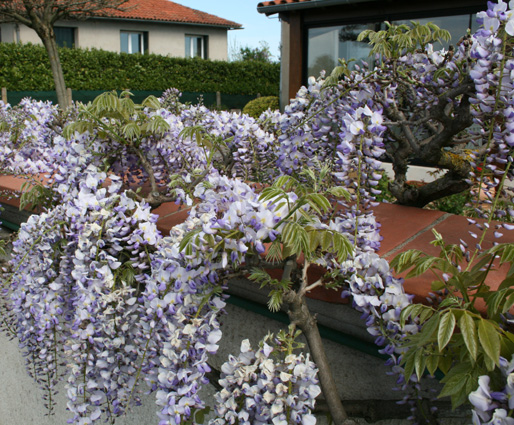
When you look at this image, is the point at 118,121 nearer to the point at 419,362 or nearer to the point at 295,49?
the point at 419,362

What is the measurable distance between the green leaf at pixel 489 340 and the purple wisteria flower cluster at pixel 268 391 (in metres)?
0.42

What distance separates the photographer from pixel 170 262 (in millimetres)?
1398

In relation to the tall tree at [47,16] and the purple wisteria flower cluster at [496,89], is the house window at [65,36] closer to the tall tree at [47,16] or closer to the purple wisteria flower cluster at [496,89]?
the tall tree at [47,16]

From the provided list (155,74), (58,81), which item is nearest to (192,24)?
(155,74)

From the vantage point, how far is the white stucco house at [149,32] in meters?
26.0

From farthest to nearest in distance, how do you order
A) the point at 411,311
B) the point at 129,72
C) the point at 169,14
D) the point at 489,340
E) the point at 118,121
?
1. the point at 169,14
2. the point at 129,72
3. the point at 118,121
4. the point at 411,311
5. the point at 489,340

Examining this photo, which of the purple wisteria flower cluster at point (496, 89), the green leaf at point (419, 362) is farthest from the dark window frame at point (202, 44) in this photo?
the green leaf at point (419, 362)

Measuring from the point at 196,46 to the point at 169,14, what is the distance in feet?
9.19

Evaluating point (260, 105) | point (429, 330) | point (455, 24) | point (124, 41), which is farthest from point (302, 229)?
point (124, 41)

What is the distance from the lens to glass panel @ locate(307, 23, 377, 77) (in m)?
11.5

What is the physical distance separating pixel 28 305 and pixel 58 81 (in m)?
12.0

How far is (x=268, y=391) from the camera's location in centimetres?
123

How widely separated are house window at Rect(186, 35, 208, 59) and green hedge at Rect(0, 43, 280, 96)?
3.44m

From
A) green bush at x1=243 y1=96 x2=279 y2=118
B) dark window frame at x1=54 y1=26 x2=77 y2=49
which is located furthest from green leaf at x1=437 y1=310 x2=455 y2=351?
dark window frame at x1=54 y1=26 x2=77 y2=49
